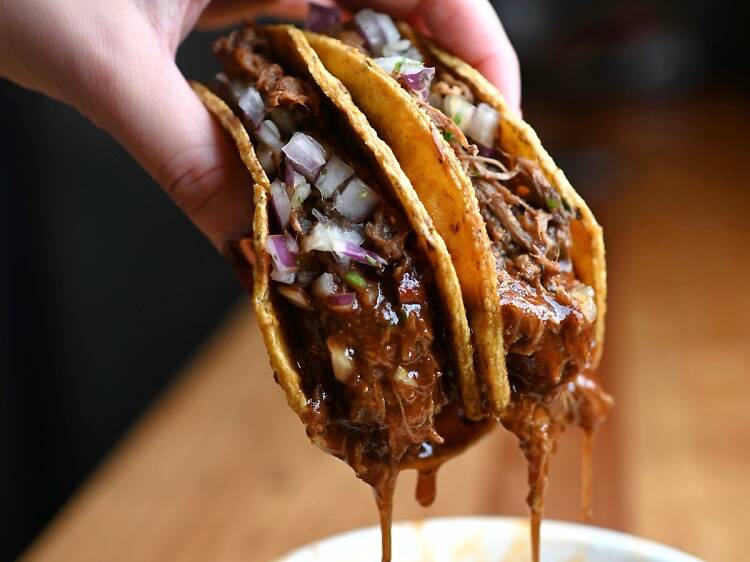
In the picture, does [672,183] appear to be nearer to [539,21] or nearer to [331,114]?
[539,21]

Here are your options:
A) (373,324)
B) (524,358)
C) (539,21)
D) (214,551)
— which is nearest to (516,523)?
(524,358)

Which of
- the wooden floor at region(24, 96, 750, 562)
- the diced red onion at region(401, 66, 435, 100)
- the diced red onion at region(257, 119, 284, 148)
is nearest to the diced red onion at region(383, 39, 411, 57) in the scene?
the diced red onion at region(401, 66, 435, 100)

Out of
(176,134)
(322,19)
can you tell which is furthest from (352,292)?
(322,19)

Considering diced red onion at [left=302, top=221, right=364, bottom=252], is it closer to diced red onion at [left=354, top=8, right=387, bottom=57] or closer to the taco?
the taco

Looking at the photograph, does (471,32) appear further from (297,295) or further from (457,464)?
(457,464)

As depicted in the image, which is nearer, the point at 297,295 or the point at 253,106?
the point at 297,295

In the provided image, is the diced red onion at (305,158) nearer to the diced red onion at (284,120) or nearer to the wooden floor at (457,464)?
the diced red onion at (284,120)
